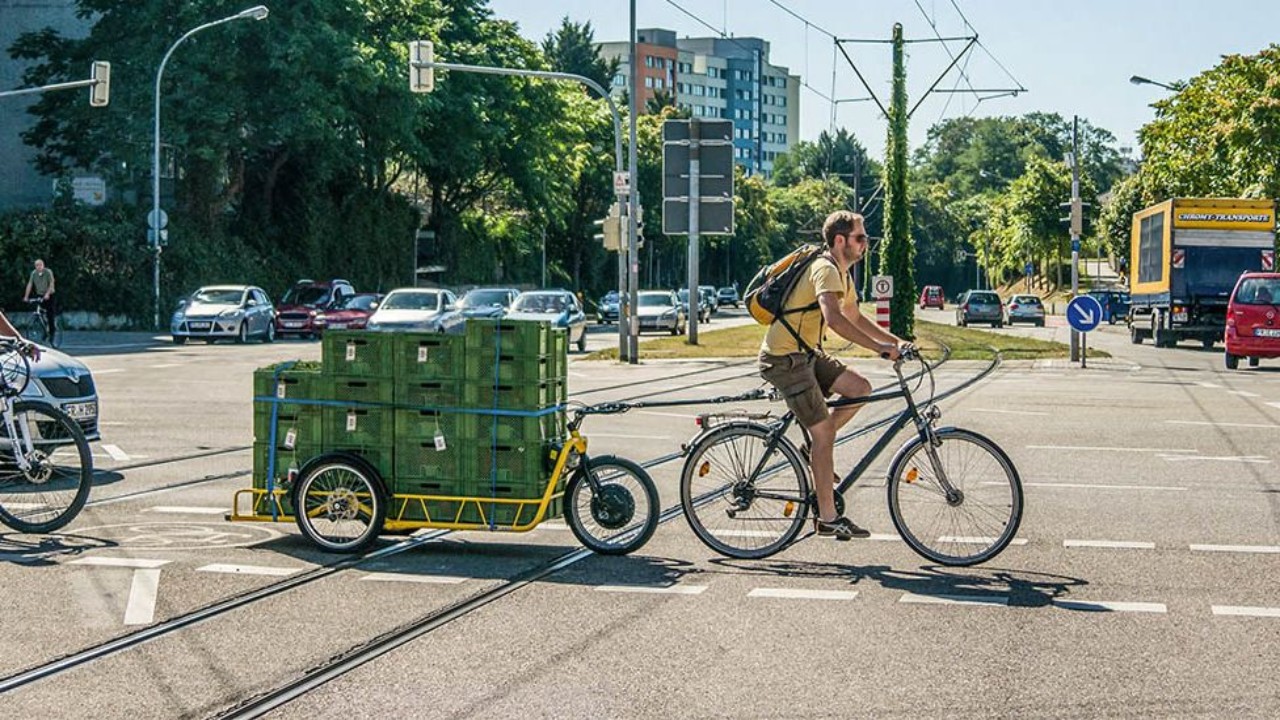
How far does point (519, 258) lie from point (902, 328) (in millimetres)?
39109

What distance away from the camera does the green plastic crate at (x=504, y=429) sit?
9.06 m

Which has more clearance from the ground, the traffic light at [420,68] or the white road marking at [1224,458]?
the traffic light at [420,68]

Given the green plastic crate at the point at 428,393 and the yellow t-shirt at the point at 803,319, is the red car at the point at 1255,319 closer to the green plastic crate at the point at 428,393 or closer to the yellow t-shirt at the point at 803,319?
the yellow t-shirt at the point at 803,319

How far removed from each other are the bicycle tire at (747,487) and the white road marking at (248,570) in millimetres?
2040

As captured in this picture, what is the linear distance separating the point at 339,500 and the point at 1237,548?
4802mm

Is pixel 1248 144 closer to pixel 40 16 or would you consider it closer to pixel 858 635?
pixel 40 16

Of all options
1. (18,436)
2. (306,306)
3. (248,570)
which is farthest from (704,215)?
(248,570)

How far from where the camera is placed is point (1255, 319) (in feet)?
101

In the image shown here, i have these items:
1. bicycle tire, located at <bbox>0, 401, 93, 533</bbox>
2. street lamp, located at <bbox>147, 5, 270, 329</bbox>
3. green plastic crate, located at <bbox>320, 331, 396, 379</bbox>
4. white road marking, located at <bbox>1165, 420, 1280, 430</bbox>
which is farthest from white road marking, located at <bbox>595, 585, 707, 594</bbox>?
street lamp, located at <bbox>147, 5, 270, 329</bbox>

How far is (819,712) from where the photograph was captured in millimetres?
5812

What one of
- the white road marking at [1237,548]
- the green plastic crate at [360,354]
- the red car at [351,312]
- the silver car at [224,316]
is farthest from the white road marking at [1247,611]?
the red car at [351,312]

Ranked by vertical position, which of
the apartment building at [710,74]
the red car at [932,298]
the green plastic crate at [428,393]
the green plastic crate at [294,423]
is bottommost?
the red car at [932,298]

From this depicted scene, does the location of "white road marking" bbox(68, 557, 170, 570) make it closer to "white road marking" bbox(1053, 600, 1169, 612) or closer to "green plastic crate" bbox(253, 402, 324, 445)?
"green plastic crate" bbox(253, 402, 324, 445)

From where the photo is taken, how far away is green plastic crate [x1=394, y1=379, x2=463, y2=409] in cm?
915
